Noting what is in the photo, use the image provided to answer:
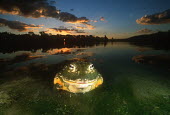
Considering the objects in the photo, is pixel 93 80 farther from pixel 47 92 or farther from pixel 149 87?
pixel 149 87

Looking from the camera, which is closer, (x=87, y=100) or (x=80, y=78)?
(x=80, y=78)

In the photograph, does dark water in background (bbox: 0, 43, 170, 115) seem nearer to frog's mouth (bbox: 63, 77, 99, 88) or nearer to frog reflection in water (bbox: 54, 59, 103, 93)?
frog reflection in water (bbox: 54, 59, 103, 93)

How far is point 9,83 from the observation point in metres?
9.62

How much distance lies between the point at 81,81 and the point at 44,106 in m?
2.38

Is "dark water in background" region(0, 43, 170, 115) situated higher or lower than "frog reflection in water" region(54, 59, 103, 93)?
lower

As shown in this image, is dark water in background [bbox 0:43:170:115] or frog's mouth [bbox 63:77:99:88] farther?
frog's mouth [bbox 63:77:99:88]

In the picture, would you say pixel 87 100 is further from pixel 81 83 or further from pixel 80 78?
pixel 80 78

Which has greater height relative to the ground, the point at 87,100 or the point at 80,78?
the point at 80,78

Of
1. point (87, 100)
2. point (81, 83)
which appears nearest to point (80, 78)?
point (81, 83)

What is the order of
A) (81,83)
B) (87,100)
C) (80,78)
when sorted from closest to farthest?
(81,83) → (80,78) → (87,100)

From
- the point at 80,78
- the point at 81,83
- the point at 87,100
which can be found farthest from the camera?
the point at 87,100

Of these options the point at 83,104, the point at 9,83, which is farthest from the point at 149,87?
the point at 9,83

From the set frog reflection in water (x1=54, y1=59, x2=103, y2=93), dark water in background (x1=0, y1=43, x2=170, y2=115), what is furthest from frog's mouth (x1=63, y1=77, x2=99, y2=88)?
dark water in background (x1=0, y1=43, x2=170, y2=115)

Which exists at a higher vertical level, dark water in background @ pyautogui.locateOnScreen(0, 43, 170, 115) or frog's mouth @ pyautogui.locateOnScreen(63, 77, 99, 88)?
frog's mouth @ pyautogui.locateOnScreen(63, 77, 99, 88)
